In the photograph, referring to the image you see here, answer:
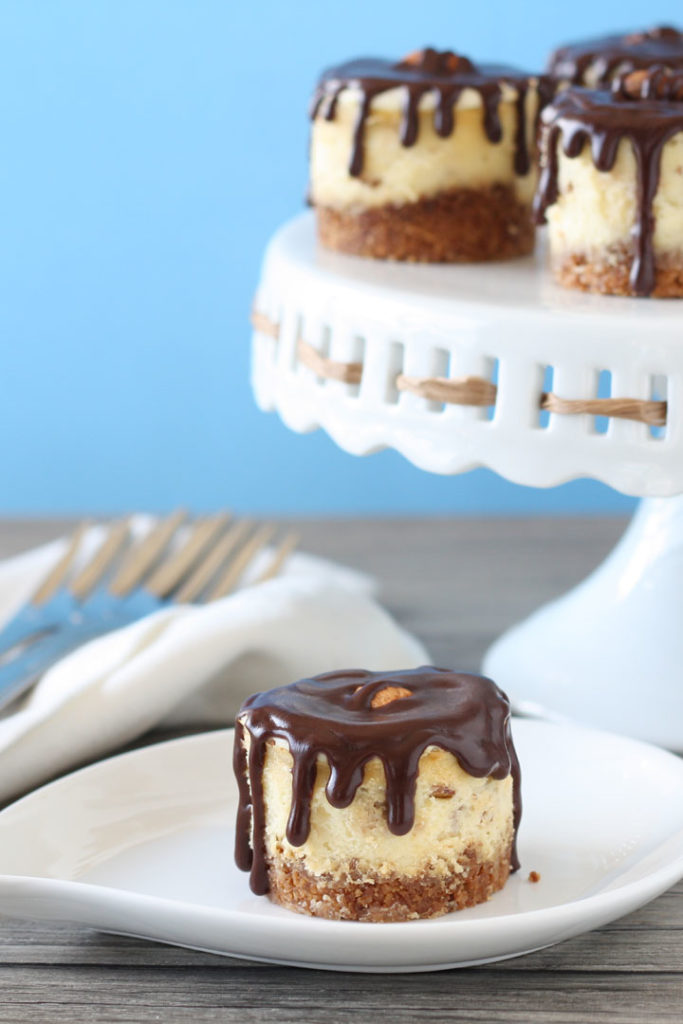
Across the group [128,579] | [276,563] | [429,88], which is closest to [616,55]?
[429,88]

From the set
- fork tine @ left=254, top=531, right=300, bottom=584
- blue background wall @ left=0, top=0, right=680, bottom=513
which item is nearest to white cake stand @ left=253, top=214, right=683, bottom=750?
fork tine @ left=254, top=531, right=300, bottom=584

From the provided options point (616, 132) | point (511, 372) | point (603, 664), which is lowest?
point (603, 664)

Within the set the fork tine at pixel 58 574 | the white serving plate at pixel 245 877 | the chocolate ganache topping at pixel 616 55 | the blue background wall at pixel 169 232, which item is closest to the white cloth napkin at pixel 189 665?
the white serving plate at pixel 245 877

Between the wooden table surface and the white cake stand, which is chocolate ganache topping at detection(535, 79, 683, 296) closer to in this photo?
the white cake stand

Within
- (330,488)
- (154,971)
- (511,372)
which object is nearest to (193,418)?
(330,488)

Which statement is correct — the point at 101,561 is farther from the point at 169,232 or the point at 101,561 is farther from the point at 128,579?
the point at 169,232

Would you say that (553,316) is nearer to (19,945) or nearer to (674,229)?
(674,229)
